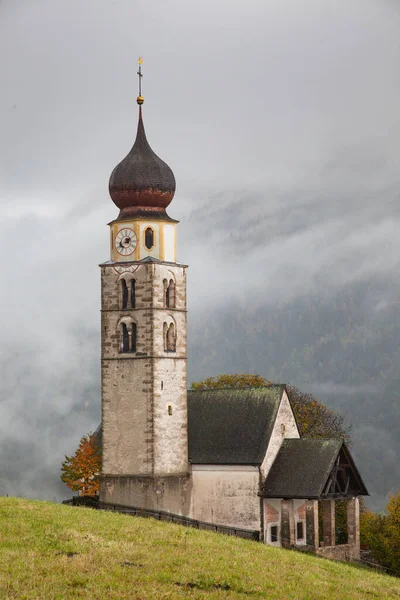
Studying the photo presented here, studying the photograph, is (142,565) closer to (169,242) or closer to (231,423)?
(231,423)

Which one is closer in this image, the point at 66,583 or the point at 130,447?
the point at 66,583

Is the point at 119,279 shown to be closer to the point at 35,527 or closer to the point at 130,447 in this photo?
the point at 130,447

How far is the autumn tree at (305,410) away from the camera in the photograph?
2798 inches

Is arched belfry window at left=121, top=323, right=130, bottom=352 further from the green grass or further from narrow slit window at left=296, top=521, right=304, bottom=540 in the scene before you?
the green grass

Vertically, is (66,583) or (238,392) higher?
(238,392)

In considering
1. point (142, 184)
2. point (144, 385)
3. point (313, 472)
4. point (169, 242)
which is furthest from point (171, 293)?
point (313, 472)

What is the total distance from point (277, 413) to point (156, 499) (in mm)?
8253

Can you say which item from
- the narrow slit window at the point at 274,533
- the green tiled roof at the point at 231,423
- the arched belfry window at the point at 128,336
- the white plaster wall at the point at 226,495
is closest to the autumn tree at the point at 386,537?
the narrow slit window at the point at 274,533

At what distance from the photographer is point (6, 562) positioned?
30.6 m

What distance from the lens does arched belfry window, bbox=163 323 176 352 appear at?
55438 mm

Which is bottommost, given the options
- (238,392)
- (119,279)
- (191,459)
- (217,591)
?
(217,591)

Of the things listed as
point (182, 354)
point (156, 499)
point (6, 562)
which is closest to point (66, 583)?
point (6, 562)

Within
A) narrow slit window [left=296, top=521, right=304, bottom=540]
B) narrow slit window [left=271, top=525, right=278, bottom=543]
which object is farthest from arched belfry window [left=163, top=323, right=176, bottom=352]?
narrow slit window [left=296, top=521, right=304, bottom=540]

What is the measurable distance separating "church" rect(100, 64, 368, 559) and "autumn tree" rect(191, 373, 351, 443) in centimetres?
1370
